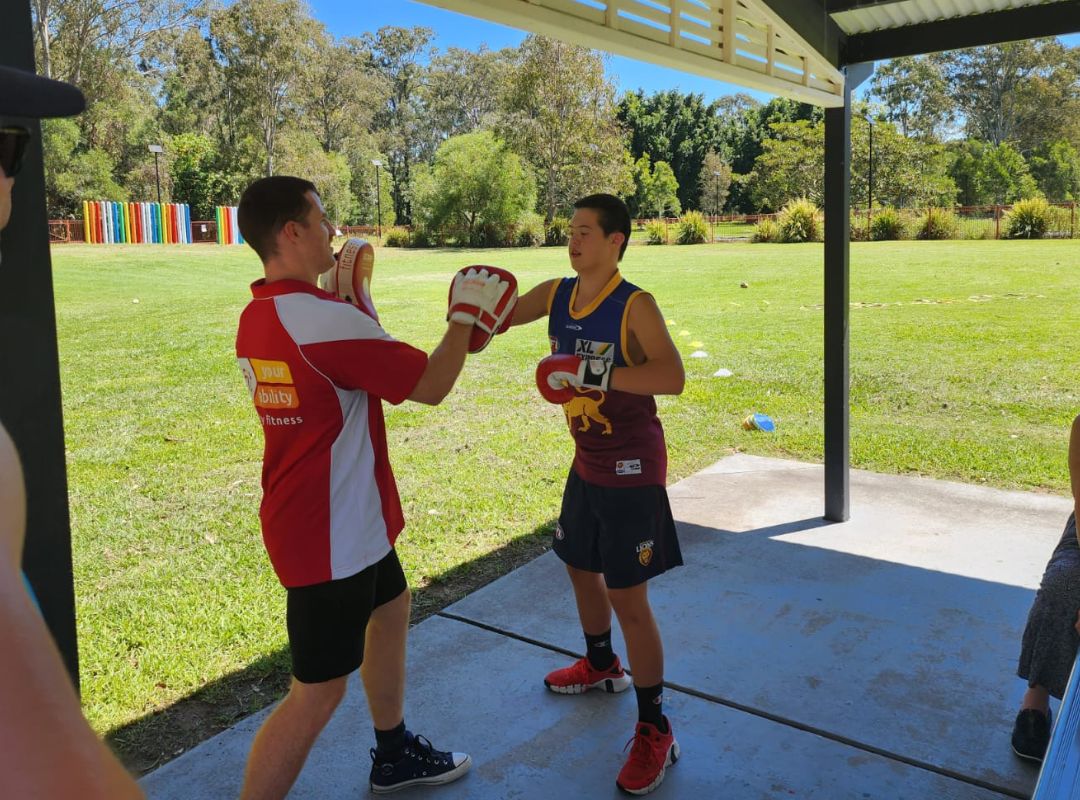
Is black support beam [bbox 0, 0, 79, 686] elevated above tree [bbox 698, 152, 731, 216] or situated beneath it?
situated beneath

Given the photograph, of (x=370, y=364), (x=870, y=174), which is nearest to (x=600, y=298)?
(x=370, y=364)

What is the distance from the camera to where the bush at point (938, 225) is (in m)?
28.8

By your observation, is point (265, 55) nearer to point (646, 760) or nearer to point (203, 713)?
point (203, 713)

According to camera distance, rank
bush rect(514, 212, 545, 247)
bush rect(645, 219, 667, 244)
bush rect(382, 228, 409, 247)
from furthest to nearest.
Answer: bush rect(382, 228, 409, 247) → bush rect(514, 212, 545, 247) → bush rect(645, 219, 667, 244)

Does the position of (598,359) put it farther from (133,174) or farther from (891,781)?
(133,174)

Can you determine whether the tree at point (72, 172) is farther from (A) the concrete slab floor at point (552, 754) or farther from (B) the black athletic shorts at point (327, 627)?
(B) the black athletic shorts at point (327, 627)

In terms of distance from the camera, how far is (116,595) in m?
4.65

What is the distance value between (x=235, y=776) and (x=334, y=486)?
49.3 inches

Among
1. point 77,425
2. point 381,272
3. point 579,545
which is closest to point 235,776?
point 579,545

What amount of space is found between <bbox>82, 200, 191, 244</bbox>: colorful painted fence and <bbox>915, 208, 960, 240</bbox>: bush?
27105 millimetres

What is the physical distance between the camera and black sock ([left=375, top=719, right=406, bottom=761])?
293cm

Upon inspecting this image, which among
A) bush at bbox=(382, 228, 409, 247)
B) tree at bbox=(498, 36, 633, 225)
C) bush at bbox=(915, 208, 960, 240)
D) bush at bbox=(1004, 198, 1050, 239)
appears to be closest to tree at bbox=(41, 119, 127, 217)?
bush at bbox=(382, 228, 409, 247)

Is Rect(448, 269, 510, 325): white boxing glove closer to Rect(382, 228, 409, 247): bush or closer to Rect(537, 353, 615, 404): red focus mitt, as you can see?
Rect(537, 353, 615, 404): red focus mitt

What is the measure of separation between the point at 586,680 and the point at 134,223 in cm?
3475
